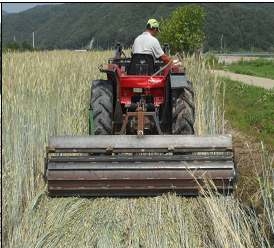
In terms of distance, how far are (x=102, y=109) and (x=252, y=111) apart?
4.99 metres

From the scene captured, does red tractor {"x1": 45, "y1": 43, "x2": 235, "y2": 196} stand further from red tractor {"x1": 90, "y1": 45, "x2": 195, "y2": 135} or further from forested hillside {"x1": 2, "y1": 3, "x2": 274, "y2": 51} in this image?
forested hillside {"x1": 2, "y1": 3, "x2": 274, "y2": 51}

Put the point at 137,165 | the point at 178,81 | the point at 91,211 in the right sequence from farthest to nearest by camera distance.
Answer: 1. the point at 178,81
2. the point at 137,165
3. the point at 91,211

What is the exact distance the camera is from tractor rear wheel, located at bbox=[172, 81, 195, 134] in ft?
20.0

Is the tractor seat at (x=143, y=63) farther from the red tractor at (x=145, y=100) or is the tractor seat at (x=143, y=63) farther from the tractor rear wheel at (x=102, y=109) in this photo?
the tractor rear wheel at (x=102, y=109)

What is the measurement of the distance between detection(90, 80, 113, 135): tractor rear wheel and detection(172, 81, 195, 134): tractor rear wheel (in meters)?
0.68

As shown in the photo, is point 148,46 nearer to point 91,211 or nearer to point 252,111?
point 91,211

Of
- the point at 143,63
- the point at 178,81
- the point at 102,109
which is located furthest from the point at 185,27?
the point at 178,81

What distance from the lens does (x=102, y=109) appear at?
6.20 meters

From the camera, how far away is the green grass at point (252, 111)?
8411 mm

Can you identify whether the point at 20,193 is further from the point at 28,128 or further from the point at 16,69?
the point at 16,69

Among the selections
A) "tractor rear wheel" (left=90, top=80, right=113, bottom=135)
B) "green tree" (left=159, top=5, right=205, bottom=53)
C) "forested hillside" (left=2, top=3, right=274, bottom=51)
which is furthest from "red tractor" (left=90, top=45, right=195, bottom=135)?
"forested hillside" (left=2, top=3, right=274, bottom=51)

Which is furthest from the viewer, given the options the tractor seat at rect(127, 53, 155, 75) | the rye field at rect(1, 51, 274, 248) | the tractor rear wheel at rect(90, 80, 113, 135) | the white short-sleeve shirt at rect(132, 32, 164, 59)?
the white short-sleeve shirt at rect(132, 32, 164, 59)

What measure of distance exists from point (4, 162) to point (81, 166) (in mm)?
641

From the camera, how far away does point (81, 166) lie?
16.4 feet
